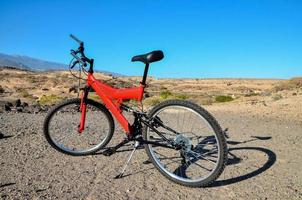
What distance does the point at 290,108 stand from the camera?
1454 centimetres

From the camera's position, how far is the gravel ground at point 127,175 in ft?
15.6

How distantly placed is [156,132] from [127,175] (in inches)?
29.9

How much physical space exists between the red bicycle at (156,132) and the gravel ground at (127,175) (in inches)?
8.9

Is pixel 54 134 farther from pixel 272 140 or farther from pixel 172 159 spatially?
pixel 272 140

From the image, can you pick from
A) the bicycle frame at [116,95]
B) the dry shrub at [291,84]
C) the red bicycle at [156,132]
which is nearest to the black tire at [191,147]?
the red bicycle at [156,132]

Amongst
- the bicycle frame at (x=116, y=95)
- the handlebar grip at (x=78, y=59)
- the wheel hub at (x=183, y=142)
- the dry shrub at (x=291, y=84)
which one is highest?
the dry shrub at (x=291, y=84)

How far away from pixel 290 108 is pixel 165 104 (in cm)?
1068

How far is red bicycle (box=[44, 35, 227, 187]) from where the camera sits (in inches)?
196

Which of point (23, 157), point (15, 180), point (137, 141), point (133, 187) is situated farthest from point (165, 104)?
point (23, 157)

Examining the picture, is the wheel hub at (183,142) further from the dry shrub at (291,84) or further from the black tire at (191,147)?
the dry shrub at (291,84)

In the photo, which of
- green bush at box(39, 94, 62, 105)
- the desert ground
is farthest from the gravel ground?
green bush at box(39, 94, 62, 105)

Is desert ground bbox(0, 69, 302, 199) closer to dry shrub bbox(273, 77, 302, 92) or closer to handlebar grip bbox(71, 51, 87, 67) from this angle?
handlebar grip bbox(71, 51, 87, 67)

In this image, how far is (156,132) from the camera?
5.35 m

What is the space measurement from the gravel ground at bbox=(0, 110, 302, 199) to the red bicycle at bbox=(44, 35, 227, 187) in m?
0.23
